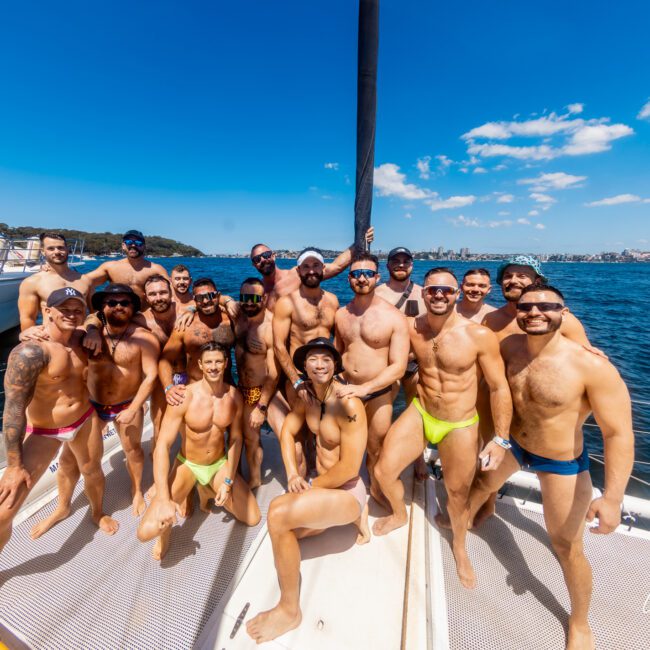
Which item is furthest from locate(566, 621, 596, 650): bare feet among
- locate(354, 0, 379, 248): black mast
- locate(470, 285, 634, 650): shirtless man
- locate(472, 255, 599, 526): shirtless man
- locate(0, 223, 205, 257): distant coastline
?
locate(0, 223, 205, 257): distant coastline

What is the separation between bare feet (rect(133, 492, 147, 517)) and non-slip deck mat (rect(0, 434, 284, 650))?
0.28 ft

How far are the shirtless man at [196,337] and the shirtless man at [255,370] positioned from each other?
237mm

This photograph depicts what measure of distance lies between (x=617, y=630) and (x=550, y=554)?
64 cm

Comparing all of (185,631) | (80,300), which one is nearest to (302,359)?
(80,300)

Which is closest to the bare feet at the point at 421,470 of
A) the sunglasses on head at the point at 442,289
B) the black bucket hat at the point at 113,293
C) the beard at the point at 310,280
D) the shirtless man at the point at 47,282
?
the sunglasses on head at the point at 442,289

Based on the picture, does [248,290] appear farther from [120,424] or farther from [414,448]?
[414,448]

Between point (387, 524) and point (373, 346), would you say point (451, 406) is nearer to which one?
point (373, 346)

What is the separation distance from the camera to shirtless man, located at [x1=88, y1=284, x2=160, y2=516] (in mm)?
3211

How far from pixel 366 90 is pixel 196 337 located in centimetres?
344

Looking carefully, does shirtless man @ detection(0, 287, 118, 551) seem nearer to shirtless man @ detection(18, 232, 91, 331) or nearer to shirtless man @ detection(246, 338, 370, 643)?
shirtless man @ detection(246, 338, 370, 643)

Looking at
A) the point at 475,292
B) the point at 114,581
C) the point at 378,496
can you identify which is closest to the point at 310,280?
the point at 475,292

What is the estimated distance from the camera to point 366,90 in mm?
3154

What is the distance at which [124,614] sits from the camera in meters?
2.50

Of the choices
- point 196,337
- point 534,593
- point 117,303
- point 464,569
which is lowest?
point 534,593
